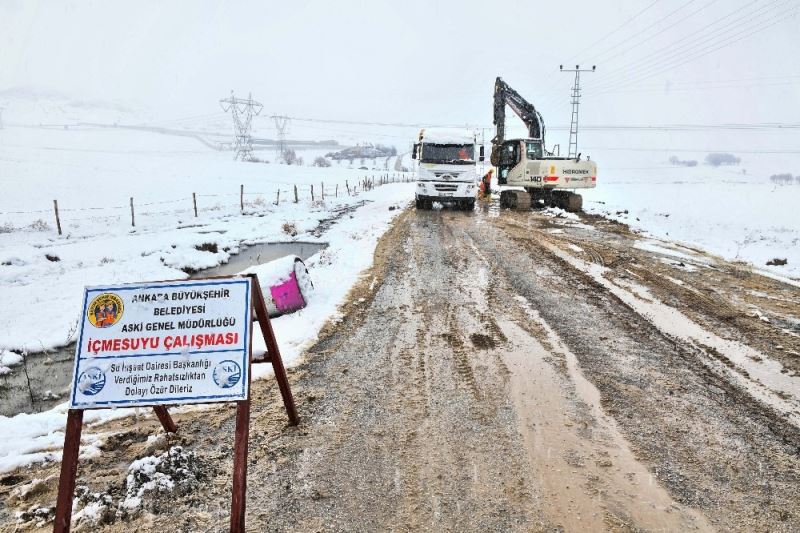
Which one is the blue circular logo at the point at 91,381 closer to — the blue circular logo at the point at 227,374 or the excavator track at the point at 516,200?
the blue circular logo at the point at 227,374

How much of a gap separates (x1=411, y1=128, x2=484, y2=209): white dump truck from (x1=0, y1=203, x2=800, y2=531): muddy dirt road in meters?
11.4

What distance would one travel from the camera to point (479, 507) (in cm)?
306

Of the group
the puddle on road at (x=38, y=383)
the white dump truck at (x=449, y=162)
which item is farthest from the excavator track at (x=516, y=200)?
the puddle on road at (x=38, y=383)

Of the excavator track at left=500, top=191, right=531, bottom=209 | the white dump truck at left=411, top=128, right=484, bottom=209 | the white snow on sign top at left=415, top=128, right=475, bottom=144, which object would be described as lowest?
the excavator track at left=500, top=191, right=531, bottom=209

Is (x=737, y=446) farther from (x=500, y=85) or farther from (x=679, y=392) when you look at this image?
(x=500, y=85)

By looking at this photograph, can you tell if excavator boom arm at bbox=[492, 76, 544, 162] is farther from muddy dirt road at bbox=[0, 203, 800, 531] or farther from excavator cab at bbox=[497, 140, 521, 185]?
muddy dirt road at bbox=[0, 203, 800, 531]

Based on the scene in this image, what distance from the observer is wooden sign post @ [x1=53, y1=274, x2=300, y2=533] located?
288 centimetres

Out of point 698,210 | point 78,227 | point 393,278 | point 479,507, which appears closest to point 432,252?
point 393,278

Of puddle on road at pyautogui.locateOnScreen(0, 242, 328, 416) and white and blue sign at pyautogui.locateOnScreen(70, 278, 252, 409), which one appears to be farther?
puddle on road at pyautogui.locateOnScreen(0, 242, 328, 416)

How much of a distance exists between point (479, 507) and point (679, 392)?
260 cm

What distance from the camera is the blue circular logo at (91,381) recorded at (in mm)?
2936

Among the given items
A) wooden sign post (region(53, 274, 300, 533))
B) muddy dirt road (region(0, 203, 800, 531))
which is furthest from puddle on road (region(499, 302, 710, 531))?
wooden sign post (region(53, 274, 300, 533))

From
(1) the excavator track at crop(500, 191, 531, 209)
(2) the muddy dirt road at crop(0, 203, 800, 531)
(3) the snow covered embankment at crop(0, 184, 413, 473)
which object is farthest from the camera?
(1) the excavator track at crop(500, 191, 531, 209)

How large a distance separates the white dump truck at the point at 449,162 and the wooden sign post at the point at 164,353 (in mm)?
15775
